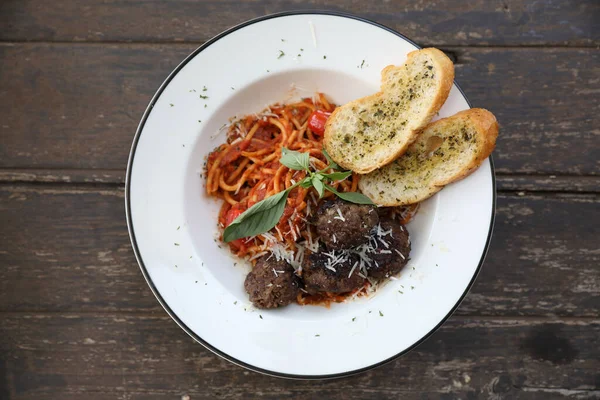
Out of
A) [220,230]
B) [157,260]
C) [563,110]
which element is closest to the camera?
[157,260]

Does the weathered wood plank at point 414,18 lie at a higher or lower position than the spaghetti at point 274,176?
higher

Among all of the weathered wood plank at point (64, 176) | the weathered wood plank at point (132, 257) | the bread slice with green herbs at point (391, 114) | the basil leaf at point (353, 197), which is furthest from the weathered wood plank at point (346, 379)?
the bread slice with green herbs at point (391, 114)

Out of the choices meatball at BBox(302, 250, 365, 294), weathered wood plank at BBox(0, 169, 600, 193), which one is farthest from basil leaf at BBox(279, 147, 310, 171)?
weathered wood plank at BBox(0, 169, 600, 193)

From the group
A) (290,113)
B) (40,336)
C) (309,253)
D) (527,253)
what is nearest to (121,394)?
(40,336)

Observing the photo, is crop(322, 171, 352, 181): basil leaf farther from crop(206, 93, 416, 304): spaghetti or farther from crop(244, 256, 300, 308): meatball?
crop(244, 256, 300, 308): meatball

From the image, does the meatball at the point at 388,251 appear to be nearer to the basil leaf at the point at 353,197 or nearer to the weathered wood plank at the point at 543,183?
the basil leaf at the point at 353,197

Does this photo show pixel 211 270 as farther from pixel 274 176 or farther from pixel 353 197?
pixel 353 197

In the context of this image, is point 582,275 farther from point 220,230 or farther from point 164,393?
point 164,393
